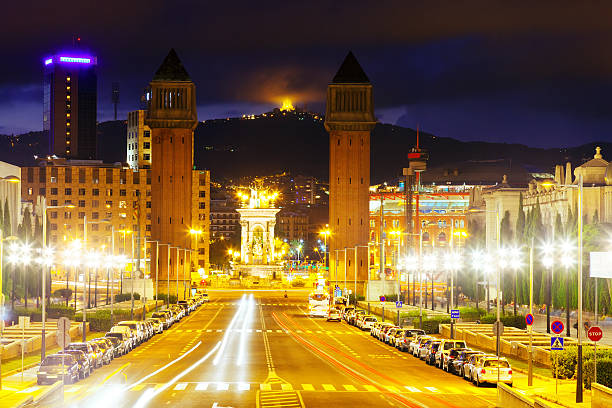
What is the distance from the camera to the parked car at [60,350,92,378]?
44.1m

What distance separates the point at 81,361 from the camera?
146ft

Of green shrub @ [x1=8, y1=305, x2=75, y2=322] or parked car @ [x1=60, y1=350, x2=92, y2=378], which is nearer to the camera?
parked car @ [x1=60, y1=350, x2=92, y2=378]

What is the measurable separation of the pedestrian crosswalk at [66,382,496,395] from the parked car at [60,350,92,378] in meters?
2.92

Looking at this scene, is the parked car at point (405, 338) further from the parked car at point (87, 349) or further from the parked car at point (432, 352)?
the parked car at point (87, 349)

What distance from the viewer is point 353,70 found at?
161 m

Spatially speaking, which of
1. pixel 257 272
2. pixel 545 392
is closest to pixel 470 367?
pixel 545 392

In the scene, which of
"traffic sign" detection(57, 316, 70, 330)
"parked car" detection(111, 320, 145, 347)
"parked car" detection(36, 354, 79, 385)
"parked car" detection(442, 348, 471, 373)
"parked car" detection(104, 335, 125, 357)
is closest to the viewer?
"parked car" detection(36, 354, 79, 385)

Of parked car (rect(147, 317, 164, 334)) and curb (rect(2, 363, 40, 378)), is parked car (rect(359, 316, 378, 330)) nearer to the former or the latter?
parked car (rect(147, 317, 164, 334))

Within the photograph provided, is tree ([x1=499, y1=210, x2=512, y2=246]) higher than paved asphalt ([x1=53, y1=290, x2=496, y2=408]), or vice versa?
tree ([x1=499, y1=210, x2=512, y2=246])

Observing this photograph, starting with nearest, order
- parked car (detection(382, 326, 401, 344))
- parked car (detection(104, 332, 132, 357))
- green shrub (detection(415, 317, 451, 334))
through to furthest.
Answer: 1. parked car (detection(104, 332, 132, 357))
2. parked car (detection(382, 326, 401, 344))
3. green shrub (detection(415, 317, 451, 334))

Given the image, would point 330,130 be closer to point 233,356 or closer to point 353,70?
point 353,70

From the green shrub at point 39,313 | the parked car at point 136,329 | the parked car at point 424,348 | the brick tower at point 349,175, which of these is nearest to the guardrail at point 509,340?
the parked car at point 424,348

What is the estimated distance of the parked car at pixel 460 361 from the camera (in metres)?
46.2

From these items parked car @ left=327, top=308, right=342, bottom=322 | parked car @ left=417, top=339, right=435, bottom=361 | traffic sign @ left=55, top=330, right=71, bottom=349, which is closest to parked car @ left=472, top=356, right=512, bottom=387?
parked car @ left=417, top=339, right=435, bottom=361
